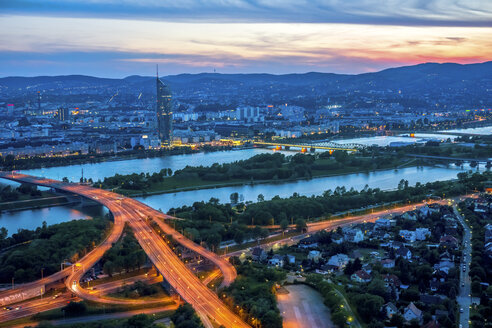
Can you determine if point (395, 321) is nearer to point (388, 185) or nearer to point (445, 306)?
point (445, 306)

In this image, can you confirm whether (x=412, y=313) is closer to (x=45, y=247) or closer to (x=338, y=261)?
(x=338, y=261)

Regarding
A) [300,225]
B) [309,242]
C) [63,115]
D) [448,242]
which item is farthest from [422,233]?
[63,115]

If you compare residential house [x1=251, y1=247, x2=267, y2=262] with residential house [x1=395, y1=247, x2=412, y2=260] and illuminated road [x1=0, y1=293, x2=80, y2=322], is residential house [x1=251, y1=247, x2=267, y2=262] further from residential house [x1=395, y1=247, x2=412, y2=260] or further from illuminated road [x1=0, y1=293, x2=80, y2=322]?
illuminated road [x1=0, y1=293, x2=80, y2=322]

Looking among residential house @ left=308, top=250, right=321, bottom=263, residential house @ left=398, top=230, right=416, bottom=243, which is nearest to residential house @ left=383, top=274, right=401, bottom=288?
residential house @ left=308, top=250, right=321, bottom=263

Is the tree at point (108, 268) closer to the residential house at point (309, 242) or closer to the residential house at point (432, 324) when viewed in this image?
the residential house at point (309, 242)

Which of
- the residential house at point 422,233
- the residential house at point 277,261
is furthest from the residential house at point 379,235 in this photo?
the residential house at point 277,261

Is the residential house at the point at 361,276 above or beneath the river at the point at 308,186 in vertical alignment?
beneath
